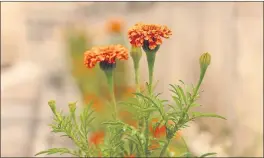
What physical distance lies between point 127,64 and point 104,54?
1.63 m

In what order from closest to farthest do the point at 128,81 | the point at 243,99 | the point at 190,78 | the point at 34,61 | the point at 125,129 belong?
1. the point at 125,129
2. the point at 243,99
3. the point at 190,78
4. the point at 128,81
5. the point at 34,61

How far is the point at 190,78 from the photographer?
6.07 ft

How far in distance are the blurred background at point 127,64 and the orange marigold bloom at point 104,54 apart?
28.0 inches

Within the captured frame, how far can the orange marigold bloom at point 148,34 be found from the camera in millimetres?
633

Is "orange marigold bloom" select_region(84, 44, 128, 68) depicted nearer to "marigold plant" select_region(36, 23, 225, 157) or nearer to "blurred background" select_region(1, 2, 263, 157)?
"marigold plant" select_region(36, 23, 225, 157)

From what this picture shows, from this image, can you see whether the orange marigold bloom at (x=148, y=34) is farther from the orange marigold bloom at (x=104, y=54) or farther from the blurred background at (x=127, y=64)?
the blurred background at (x=127, y=64)

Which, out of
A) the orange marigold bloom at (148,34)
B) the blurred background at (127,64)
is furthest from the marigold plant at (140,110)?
the blurred background at (127,64)

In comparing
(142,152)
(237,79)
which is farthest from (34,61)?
(142,152)

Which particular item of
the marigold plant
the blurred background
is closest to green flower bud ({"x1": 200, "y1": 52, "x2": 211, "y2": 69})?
the marigold plant

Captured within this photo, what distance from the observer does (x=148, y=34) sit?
63cm

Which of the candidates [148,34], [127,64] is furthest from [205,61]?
[127,64]

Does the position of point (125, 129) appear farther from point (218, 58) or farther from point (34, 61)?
point (34, 61)

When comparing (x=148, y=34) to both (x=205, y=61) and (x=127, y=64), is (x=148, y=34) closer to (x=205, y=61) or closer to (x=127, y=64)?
(x=205, y=61)

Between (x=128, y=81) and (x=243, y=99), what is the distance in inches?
27.9
